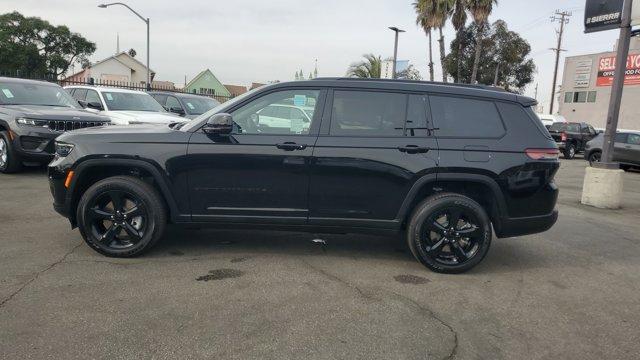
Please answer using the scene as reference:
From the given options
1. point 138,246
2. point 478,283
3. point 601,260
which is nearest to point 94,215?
point 138,246

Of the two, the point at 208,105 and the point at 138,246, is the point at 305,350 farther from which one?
the point at 208,105

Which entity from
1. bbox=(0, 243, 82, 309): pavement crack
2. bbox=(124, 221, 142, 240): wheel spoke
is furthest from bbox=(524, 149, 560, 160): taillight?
bbox=(0, 243, 82, 309): pavement crack

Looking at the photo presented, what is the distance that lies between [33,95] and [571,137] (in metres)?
21.8

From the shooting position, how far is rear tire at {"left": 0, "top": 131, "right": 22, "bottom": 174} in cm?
896

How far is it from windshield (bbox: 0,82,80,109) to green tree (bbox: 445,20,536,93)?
4132 centimetres

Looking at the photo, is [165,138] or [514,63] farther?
Answer: [514,63]

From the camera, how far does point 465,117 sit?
4852mm

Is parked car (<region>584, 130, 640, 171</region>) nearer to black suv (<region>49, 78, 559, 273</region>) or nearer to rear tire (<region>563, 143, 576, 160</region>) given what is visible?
rear tire (<region>563, 143, 576, 160</region>)

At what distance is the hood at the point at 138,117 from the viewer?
10594mm

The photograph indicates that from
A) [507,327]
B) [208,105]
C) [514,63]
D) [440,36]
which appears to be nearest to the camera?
[507,327]

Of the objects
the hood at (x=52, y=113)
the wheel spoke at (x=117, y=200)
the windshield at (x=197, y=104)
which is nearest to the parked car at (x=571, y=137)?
the windshield at (x=197, y=104)

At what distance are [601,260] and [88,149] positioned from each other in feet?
17.8

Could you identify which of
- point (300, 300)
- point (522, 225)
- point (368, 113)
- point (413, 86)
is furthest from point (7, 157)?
point (522, 225)

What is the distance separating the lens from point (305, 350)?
127 inches
